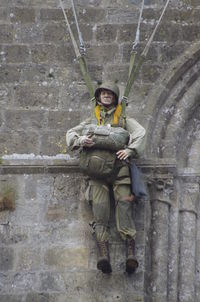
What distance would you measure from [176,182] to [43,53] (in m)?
2.11

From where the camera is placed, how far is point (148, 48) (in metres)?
15.1

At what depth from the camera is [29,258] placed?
14.3m

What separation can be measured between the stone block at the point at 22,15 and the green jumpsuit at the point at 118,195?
1.80 metres

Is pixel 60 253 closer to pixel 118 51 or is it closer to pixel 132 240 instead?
pixel 132 240

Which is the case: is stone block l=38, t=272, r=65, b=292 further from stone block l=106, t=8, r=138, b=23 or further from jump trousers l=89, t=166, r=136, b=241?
stone block l=106, t=8, r=138, b=23

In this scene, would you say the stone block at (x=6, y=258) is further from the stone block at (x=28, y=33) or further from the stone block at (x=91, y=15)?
the stone block at (x=91, y=15)

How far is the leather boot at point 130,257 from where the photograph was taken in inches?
551

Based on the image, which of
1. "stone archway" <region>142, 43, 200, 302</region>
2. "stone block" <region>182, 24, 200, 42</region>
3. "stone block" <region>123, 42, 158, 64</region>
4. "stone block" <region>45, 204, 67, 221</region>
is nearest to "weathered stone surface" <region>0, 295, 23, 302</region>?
"stone block" <region>45, 204, 67, 221</region>

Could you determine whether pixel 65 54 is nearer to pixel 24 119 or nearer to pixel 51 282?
pixel 24 119

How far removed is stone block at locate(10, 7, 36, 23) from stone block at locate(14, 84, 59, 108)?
80cm

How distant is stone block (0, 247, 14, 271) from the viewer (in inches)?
564

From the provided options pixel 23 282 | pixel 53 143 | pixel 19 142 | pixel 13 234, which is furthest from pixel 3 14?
pixel 23 282

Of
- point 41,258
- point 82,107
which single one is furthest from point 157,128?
point 41,258

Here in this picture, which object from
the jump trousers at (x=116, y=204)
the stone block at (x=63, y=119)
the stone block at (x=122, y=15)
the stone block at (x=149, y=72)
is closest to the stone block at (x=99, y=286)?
the jump trousers at (x=116, y=204)
